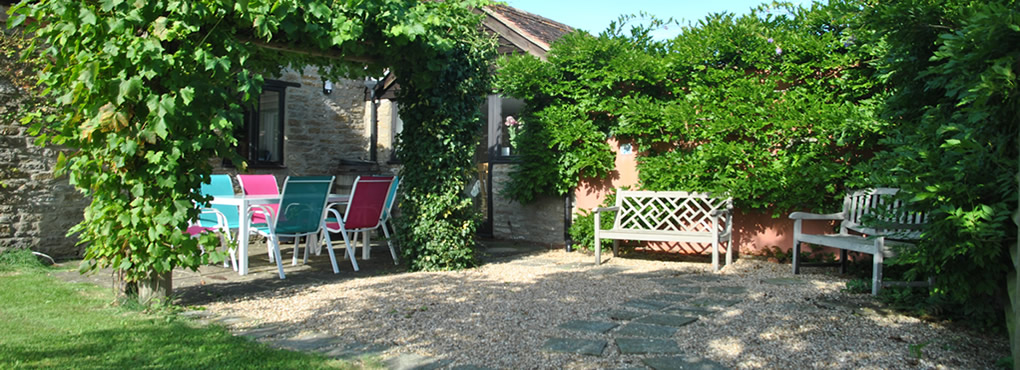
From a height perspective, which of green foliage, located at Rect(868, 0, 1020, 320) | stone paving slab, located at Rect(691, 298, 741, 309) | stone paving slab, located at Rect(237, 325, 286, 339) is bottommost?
stone paving slab, located at Rect(237, 325, 286, 339)

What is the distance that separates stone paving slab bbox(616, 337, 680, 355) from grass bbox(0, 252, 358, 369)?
4.38 ft

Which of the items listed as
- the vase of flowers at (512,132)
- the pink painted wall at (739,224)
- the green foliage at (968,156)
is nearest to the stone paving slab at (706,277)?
the pink painted wall at (739,224)

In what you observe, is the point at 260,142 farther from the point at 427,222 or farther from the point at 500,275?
the point at 500,275

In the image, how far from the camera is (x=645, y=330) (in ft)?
12.2

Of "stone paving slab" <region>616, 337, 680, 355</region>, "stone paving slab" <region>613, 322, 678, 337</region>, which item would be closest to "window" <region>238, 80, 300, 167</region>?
"stone paving slab" <region>613, 322, 678, 337</region>

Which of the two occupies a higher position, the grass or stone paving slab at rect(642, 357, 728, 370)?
stone paving slab at rect(642, 357, 728, 370)

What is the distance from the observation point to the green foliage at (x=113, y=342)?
3.00 m

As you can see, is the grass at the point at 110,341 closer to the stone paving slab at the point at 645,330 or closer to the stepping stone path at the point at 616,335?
the stepping stone path at the point at 616,335

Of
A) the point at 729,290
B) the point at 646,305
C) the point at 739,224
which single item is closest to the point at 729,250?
the point at 739,224

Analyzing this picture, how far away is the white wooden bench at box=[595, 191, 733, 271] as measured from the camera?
624 cm

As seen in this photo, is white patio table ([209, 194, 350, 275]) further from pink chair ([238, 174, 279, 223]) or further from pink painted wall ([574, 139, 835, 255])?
pink painted wall ([574, 139, 835, 255])

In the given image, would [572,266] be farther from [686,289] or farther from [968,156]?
[968,156]

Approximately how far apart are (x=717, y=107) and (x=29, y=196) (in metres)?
6.80

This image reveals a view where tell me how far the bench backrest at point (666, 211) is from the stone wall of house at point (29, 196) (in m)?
5.45
